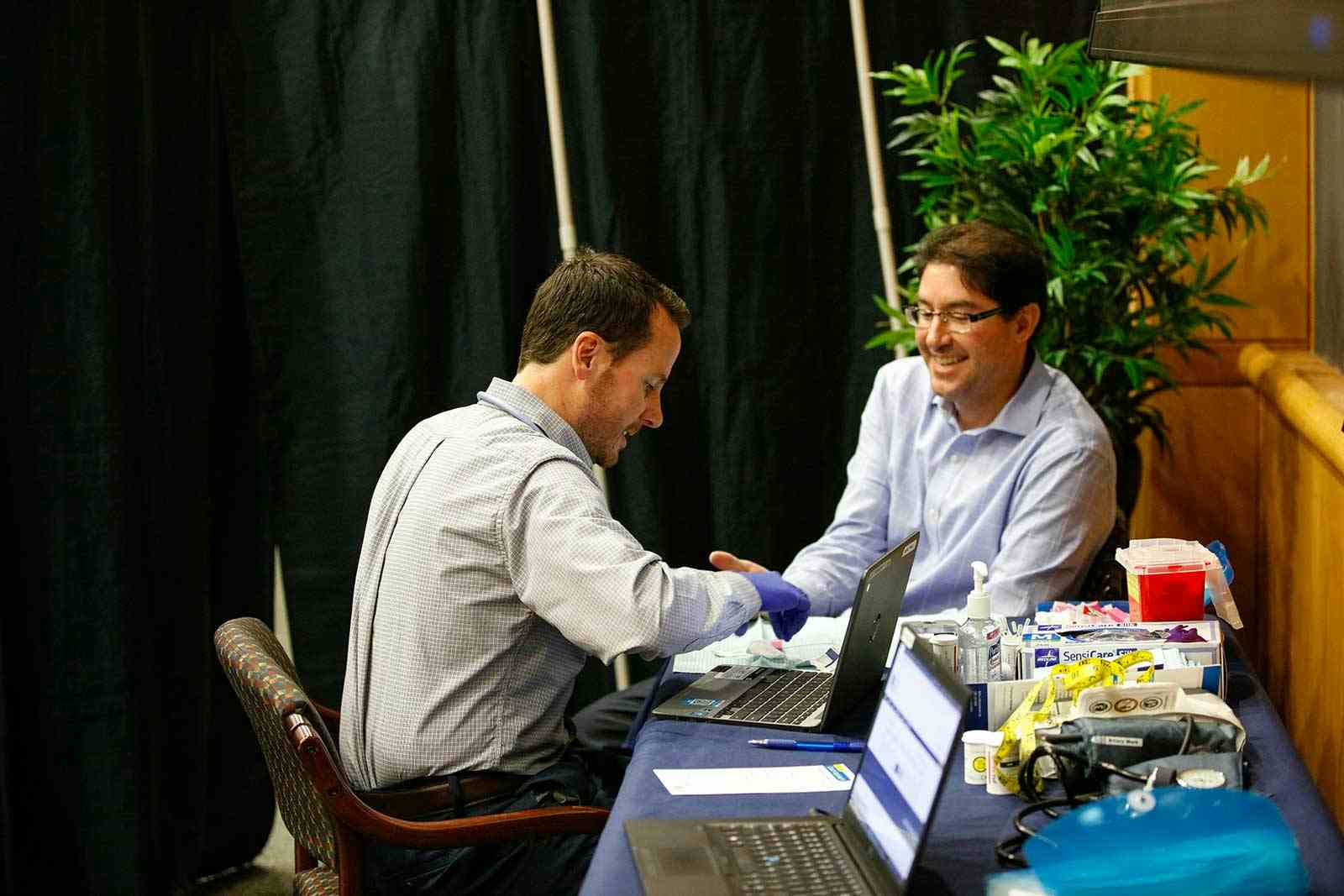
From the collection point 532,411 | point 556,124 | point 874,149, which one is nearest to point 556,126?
point 556,124

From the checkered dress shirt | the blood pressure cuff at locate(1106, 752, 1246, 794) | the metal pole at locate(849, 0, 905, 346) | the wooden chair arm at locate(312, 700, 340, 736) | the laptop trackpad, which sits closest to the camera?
the laptop trackpad

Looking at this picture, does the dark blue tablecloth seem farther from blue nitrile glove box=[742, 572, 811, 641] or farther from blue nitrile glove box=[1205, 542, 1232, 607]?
blue nitrile glove box=[742, 572, 811, 641]

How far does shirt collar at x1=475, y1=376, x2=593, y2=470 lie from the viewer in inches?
81.8

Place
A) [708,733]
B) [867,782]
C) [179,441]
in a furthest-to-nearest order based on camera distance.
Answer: [179,441], [708,733], [867,782]

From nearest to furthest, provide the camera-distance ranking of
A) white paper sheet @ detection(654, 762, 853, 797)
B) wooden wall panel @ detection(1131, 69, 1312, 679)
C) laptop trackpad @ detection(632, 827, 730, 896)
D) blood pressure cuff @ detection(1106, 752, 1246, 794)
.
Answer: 1. laptop trackpad @ detection(632, 827, 730, 896)
2. blood pressure cuff @ detection(1106, 752, 1246, 794)
3. white paper sheet @ detection(654, 762, 853, 797)
4. wooden wall panel @ detection(1131, 69, 1312, 679)

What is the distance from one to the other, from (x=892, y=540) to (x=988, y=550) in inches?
10.4

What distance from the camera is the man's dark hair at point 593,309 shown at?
210 centimetres

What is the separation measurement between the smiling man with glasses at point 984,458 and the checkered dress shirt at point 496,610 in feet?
1.96

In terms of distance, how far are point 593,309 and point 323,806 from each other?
0.79 m

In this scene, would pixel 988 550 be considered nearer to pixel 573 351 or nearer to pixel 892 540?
pixel 892 540

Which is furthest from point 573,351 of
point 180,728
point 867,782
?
point 180,728

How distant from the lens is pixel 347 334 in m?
3.52

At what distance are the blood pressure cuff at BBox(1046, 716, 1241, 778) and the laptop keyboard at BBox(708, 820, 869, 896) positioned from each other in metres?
0.28

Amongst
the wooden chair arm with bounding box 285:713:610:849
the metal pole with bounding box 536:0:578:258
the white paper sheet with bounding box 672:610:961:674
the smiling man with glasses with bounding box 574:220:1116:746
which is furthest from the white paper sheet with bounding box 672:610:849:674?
the metal pole with bounding box 536:0:578:258
